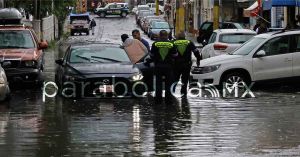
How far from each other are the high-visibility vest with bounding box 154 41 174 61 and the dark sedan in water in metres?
1.14

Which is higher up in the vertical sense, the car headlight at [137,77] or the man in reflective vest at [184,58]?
the man in reflective vest at [184,58]

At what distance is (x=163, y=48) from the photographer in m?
16.3

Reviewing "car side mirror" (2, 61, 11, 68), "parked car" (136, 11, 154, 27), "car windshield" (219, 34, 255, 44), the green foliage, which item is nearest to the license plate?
"car side mirror" (2, 61, 11, 68)

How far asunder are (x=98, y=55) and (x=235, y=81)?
3721 mm

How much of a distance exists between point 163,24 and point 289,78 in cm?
4081

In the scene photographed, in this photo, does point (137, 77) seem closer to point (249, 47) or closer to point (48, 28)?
point (249, 47)

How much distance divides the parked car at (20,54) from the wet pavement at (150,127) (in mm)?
1452

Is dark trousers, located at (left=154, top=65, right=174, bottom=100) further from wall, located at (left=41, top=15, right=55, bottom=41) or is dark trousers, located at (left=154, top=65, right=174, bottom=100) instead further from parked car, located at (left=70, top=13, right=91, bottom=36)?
parked car, located at (left=70, top=13, right=91, bottom=36)

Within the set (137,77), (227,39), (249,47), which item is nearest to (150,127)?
(137,77)

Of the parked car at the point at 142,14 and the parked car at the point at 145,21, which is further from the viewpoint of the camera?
the parked car at the point at 142,14

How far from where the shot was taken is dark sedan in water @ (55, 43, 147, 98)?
16984 mm

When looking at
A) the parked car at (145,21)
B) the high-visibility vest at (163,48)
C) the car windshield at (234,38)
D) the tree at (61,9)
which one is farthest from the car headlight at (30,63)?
the parked car at (145,21)

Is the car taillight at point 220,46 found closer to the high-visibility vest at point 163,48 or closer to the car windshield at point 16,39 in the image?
the car windshield at point 16,39

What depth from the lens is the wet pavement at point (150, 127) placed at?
1096 centimetres
